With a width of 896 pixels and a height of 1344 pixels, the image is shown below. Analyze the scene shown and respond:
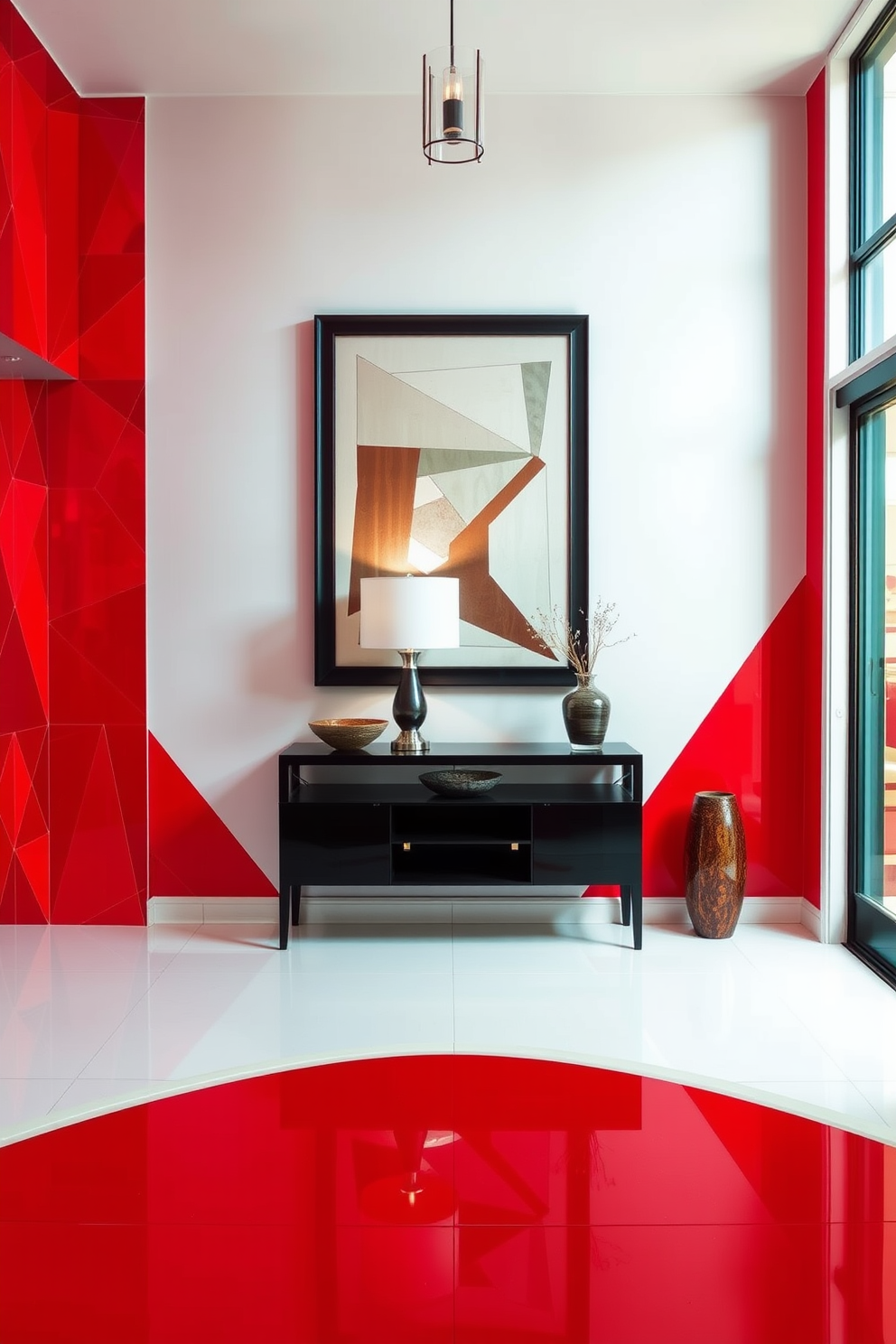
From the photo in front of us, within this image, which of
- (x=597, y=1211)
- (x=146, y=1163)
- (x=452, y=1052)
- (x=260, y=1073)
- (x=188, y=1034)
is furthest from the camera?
(x=188, y=1034)

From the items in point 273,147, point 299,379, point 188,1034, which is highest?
point 273,147

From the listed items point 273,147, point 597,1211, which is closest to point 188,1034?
point 597,1211

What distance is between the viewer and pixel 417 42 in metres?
3.46

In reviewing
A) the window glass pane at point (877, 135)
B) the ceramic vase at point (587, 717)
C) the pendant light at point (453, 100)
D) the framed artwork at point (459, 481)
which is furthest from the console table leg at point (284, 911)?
the window glass pane at point (877, 135)

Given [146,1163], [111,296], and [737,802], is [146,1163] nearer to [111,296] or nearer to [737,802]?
[737,802]

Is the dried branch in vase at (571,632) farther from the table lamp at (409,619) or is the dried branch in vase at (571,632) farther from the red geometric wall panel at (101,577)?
the red geometric wall panel at (101,577)

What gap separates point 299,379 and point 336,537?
612 mm

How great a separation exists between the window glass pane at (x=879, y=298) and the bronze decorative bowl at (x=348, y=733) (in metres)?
2.17

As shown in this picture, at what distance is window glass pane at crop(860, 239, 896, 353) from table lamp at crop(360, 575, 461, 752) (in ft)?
5.45

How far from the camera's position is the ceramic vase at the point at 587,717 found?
12.0 ft

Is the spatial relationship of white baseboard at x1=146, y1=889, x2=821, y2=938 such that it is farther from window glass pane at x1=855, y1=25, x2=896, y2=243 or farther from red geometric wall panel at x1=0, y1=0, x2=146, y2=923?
window glass pane at x1=855, y1=25, x2=896, y2=243

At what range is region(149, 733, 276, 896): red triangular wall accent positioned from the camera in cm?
390

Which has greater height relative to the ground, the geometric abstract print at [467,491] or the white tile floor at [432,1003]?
the geometric abstract print at [467,491]

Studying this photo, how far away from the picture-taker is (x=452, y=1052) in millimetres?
1815
